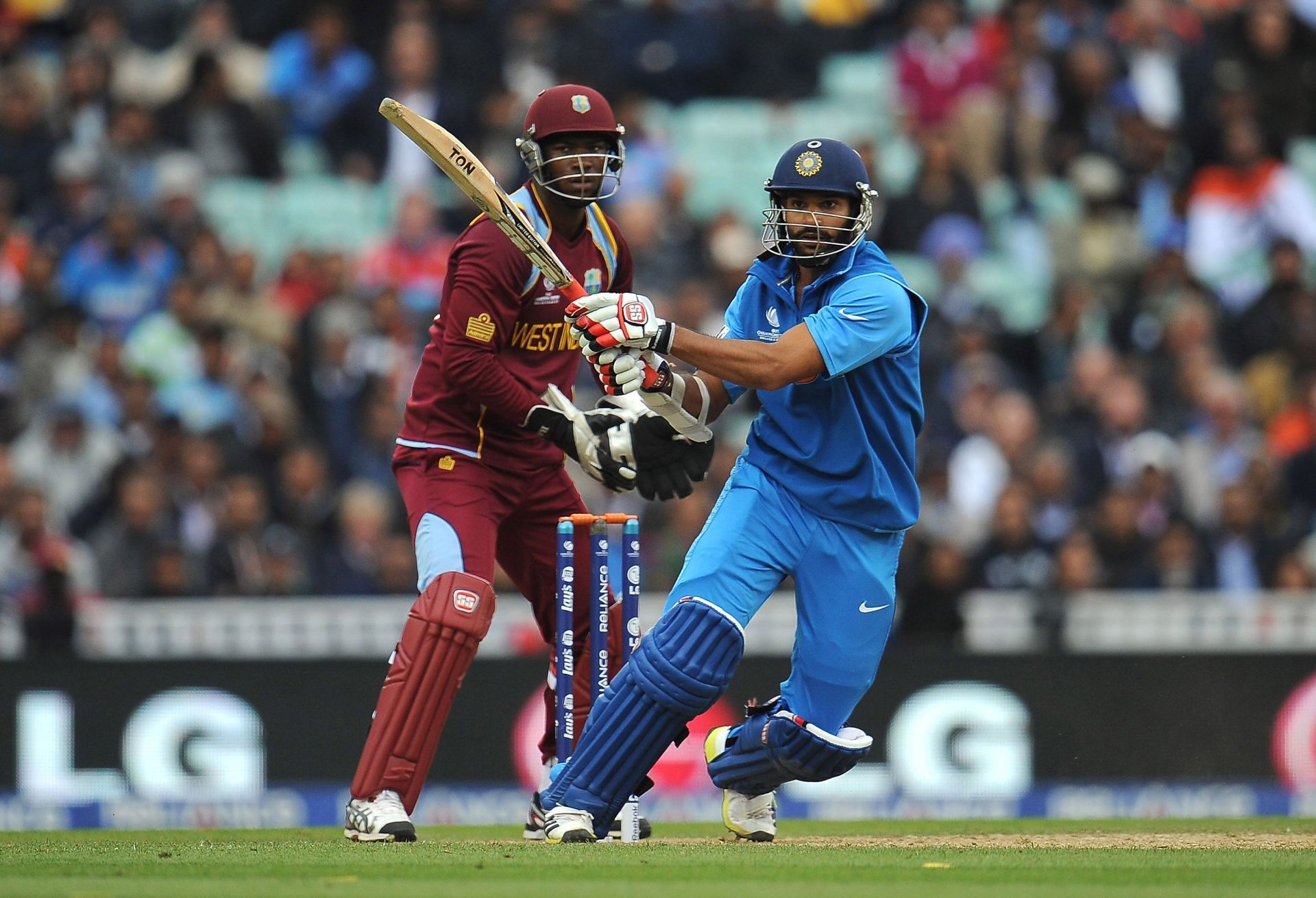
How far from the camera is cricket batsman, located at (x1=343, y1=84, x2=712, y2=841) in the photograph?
21.9 ft

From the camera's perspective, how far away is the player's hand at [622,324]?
20.1ft

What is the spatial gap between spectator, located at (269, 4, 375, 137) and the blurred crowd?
28 mm

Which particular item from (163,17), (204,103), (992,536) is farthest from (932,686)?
(163,17)

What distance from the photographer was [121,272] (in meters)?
12.8

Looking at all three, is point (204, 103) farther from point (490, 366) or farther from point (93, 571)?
point (490, 366)

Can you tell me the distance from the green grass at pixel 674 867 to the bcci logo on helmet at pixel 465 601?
78cm

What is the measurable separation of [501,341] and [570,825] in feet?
5.62

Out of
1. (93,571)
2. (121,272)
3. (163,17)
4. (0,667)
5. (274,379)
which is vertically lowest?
(0,667)

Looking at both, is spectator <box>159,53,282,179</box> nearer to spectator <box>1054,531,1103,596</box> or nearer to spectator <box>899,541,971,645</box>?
spectator <box>899,541,971,645</box>

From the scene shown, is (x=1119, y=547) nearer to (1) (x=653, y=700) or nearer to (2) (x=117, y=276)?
(1) (x=653, y=700)

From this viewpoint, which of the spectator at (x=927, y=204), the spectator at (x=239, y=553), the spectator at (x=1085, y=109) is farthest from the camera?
the spectator at (x=1085, y=109)

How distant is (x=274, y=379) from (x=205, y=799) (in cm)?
327

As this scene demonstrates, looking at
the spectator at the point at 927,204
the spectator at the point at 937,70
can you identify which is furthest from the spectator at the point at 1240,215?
the spectator at the point at 937,70

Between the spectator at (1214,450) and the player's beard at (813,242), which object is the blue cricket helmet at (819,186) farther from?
the spectator at (1214,450)
